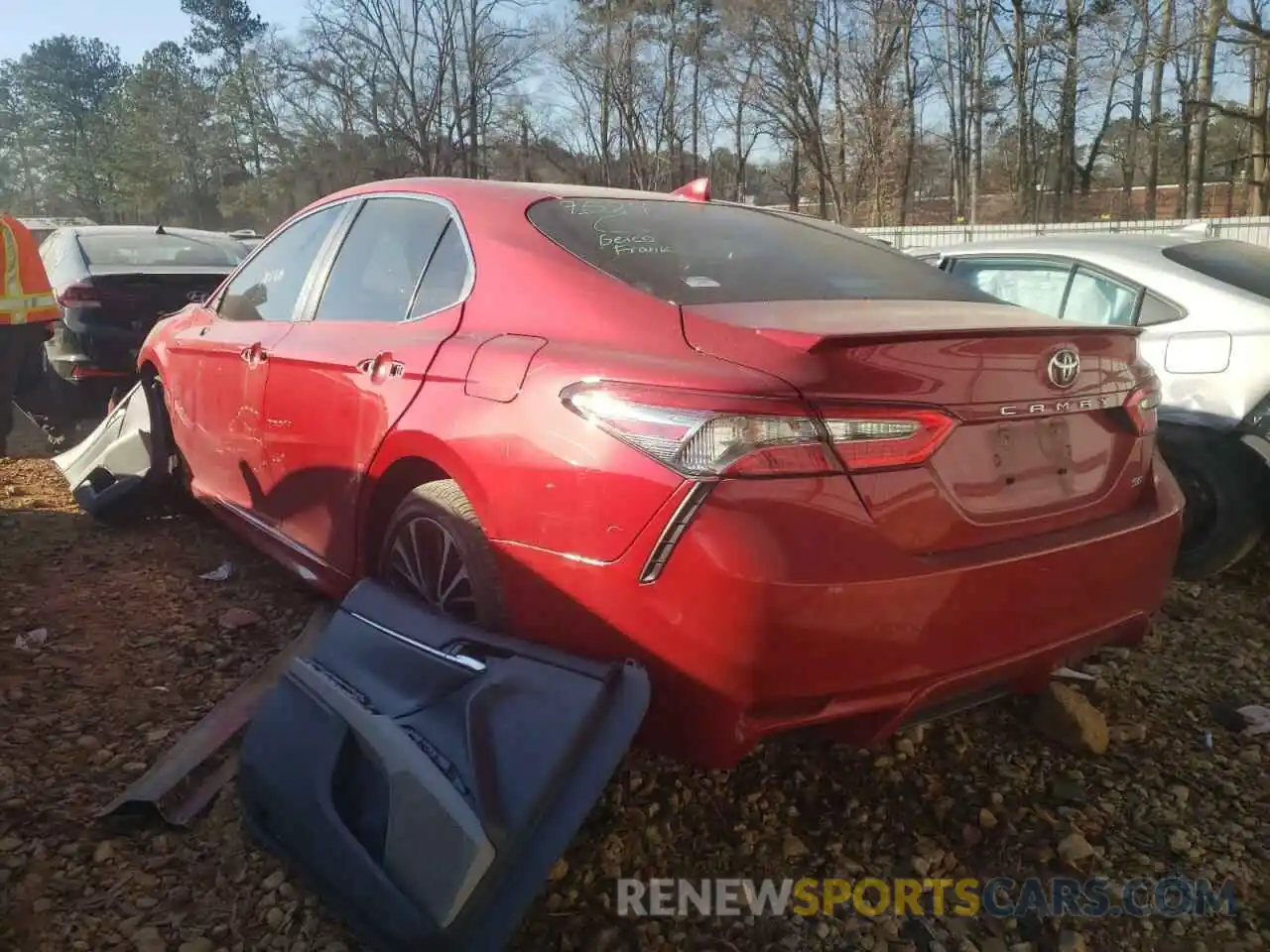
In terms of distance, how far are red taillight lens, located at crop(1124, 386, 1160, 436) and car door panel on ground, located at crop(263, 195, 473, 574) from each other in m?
1.69

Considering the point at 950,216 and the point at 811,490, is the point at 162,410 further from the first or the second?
the point at 950,216

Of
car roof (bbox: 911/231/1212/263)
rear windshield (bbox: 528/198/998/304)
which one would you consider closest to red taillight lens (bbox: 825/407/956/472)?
rear windshield (bbox: 528/198/998/304)

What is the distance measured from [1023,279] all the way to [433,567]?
378 centimetres

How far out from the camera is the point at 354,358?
2.84 m

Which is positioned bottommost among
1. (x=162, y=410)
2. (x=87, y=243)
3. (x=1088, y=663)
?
(x=1088, y=663)

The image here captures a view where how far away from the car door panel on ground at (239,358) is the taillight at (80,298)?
109 inches

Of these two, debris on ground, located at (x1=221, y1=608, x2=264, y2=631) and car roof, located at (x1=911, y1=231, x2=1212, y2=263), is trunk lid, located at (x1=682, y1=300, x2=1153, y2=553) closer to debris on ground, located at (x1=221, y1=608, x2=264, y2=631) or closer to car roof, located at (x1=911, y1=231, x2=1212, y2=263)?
debris on ground, located at (x1=221, y1=608, x2=264, y2=631)

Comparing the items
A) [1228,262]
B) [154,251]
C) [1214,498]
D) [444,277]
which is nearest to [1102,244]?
[1228,262]

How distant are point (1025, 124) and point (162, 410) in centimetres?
3576

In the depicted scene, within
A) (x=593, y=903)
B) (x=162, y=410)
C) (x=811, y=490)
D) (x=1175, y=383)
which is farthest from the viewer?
(x=162, y=410)

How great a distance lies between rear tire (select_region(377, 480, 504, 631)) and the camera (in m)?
2.27

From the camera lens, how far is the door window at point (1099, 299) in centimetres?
443

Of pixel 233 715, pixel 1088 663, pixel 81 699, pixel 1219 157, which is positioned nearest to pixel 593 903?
pixel 233 715

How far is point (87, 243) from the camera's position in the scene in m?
7.41
